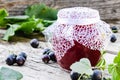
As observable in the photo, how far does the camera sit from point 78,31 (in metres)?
1.02

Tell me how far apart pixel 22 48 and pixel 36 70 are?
28cm

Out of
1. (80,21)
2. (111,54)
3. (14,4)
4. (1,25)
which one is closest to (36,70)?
(80,21)

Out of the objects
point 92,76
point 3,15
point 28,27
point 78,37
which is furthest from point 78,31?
point 3,15

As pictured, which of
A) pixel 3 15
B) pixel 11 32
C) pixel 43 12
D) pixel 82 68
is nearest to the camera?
pixel 82 68

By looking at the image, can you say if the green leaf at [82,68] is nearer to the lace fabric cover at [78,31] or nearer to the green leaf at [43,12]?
the lace fabric cover at [78,31]

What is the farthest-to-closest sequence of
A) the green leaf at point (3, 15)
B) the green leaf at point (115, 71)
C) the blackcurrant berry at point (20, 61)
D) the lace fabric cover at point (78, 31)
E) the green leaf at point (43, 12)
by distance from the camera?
the green leaf at point (43, 12)
the green leaf at point (3, 15)
the blackcurrant berry at point (20, 61)
the lace fabric cover at point (78, 31)
the green leaf at point (115, 71)

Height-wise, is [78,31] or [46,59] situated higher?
[78,31]

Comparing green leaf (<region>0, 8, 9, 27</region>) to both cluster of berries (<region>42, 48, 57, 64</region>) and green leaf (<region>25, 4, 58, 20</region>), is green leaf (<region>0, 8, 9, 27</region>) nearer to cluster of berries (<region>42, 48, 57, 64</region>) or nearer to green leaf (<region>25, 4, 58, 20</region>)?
green leaf (<region>25, 4, 58, 20</region>)

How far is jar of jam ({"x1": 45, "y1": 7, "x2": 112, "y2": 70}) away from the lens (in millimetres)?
1021

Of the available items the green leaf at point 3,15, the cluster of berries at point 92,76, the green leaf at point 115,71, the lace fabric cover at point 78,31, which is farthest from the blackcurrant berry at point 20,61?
the green leaf at point 3,15

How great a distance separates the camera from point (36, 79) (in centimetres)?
100

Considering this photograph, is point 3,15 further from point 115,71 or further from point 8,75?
point 115,71

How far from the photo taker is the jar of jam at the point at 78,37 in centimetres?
102

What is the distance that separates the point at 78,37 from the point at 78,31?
0.06 ft
